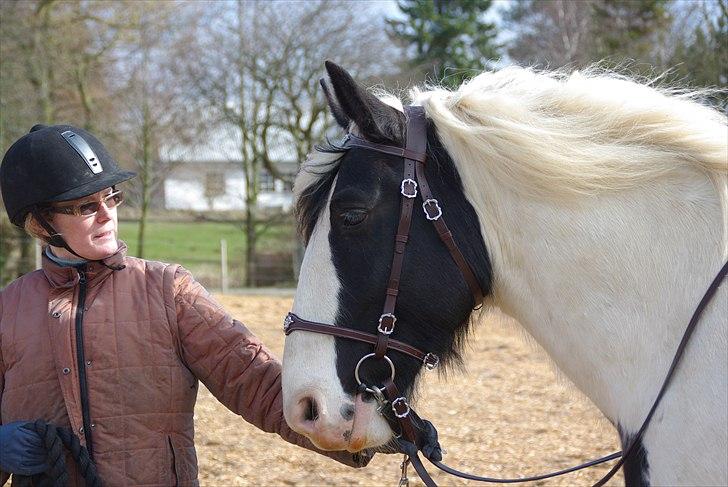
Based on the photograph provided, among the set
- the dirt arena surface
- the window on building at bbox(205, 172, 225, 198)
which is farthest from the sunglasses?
the window on building at bbox(205, 172, 225, 198)

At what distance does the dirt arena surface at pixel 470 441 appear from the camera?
4.86 m

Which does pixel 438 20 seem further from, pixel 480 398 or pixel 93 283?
pixel 93 283

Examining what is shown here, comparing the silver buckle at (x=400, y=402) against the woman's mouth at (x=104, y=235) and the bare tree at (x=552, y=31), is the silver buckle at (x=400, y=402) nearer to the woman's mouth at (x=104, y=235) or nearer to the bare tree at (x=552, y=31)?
the woman's mouth at (x=104, y=235)

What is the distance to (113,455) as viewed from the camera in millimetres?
2400

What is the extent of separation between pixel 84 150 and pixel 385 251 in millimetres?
1135

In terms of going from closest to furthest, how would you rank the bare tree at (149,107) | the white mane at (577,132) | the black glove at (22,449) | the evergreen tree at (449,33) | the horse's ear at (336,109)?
the white mane at (577,132) → the horse's ear at (336,109) → the black glove at (22,449) → the bare tree at (149,107) → the evergreen tree at (449,33)

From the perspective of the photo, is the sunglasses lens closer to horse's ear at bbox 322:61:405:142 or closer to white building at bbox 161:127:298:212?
horse's ear at bbox 322:61:405:142

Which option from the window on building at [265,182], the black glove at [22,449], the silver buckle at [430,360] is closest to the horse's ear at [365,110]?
the silver buckle at [430,360]

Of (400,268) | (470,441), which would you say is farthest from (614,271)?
(470,441)

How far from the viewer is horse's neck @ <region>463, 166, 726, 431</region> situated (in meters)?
1.85

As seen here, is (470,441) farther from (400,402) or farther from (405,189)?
(405,189)

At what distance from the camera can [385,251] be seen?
6.73ft

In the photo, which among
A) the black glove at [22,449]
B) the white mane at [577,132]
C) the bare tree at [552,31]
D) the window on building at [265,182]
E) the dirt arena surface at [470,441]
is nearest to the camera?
the white mane at [577,132]

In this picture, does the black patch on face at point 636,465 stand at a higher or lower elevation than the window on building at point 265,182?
higher
